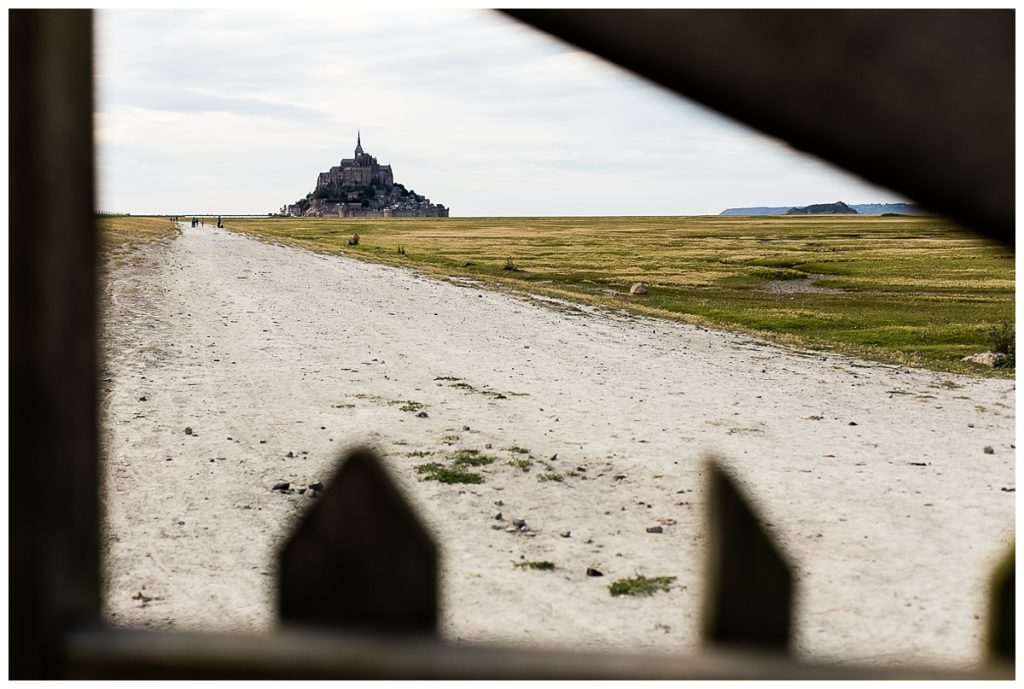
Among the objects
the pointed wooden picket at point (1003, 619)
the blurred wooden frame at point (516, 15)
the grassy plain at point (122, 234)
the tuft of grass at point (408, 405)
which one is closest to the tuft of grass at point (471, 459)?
the tuft of grass at point (408, 405)

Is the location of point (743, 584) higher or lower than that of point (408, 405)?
higher

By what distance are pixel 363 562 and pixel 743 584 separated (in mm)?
341

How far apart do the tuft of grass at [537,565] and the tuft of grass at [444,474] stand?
1.22 metres

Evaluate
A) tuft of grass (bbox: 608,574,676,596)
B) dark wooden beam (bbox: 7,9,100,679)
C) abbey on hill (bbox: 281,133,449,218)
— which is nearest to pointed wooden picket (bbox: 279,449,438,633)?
dark wooden beam (bbox: 7,9,100,679)

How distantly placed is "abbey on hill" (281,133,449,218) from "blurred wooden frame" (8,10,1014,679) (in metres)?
161

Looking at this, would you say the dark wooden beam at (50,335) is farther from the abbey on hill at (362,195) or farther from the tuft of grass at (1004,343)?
the abbey on hill at (362,195)

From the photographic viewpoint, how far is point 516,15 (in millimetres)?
633

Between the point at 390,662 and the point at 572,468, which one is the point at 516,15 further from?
the point at 572,468

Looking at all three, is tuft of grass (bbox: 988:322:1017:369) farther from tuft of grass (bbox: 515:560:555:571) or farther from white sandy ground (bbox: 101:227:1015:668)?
tuft of grass (bbox: 515:560:555:571)

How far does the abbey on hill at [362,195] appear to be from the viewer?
15925 centimetres

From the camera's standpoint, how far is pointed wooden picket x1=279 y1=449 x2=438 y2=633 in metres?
0.77

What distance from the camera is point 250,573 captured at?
393 centimetres

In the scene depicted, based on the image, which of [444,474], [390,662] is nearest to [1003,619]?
[390,662]

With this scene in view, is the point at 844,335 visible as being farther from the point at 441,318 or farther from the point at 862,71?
the point at 862,71
